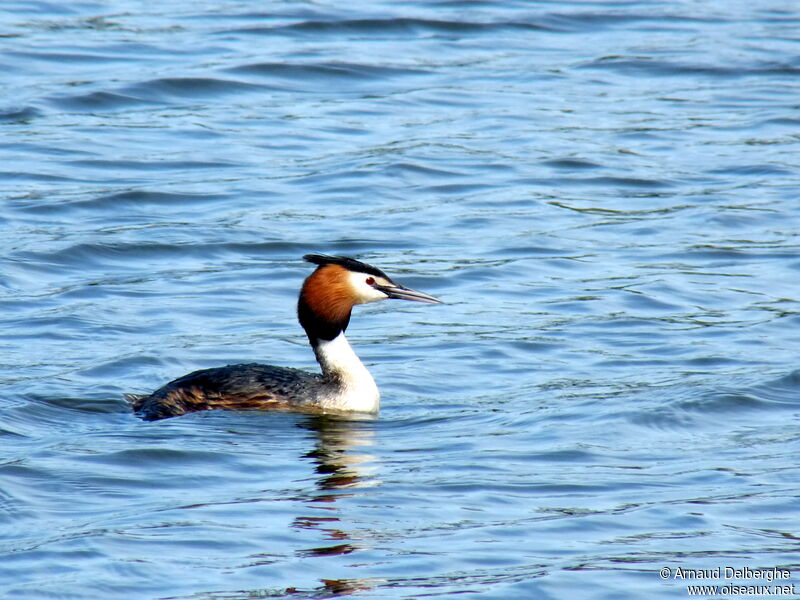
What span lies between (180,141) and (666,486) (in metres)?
9.98

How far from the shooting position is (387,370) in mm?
10453

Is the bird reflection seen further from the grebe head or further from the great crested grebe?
the grebe head

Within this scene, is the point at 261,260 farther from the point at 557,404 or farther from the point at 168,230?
the point at 557,404

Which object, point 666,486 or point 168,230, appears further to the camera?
point 168,230

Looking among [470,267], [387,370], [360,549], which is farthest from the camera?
[470,267]

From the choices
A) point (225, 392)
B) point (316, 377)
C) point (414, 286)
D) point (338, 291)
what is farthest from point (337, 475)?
point (414, 286)

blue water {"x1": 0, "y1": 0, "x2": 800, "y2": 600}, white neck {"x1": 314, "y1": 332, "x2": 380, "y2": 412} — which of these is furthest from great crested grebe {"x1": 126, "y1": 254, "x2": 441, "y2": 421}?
blue water {"x1": 0, "y1": 0, "x2": 800, "y2": 600}

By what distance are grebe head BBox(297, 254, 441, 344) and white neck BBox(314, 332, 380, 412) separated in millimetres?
201

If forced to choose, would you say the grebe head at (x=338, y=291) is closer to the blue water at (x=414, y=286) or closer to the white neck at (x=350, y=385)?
the white neck at (x=350, y=385)

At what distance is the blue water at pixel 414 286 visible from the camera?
6.99 meters

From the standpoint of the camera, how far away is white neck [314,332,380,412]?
31.2 ft

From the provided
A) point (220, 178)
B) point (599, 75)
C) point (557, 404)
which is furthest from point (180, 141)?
point (557, 404)

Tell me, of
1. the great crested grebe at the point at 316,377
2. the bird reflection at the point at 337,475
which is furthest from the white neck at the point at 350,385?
the bird reflection at the point at 337,475

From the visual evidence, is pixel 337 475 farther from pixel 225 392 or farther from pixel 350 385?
pixel 350 385
